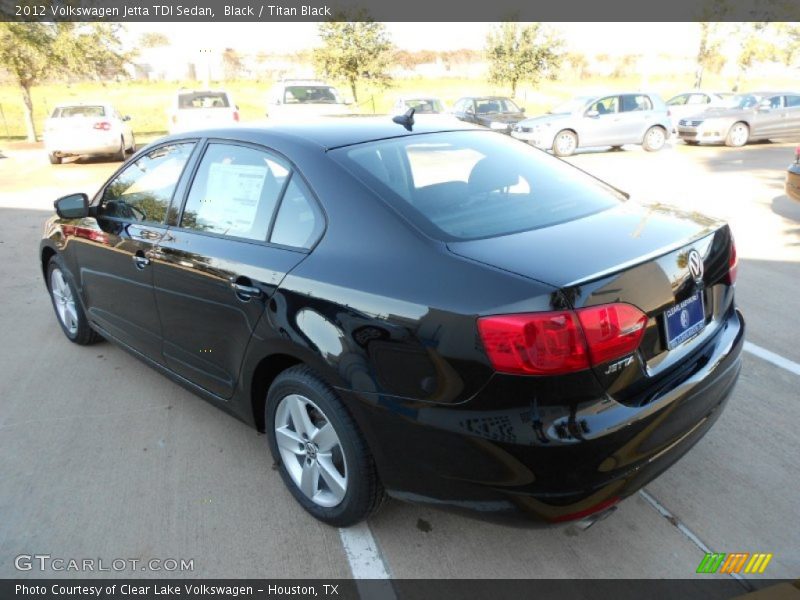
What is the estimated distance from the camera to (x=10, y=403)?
3.89m

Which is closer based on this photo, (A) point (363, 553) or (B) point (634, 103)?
(A) point (363, 553)

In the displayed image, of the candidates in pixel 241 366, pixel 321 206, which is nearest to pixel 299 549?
Answer: pixel 241 366

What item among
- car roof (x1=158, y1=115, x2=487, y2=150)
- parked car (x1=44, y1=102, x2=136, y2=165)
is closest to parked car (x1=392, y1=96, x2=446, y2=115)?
parked car (x1=44, y1=102, x2=136, y2=165)

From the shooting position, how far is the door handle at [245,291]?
2605mm

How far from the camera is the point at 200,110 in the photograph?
15.7 meters

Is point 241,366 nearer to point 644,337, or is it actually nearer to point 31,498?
point 31,498

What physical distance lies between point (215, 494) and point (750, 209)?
8818 mm

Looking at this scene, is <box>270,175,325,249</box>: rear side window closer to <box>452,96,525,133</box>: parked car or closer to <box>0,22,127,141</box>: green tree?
<box>452,96,525,133</box>: parked car

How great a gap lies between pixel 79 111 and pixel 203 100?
348cm

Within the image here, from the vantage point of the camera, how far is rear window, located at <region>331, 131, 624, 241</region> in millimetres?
2428

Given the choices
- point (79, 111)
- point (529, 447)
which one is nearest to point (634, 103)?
point (79, 111)

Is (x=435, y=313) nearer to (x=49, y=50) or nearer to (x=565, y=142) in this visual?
(x=565, y=142)

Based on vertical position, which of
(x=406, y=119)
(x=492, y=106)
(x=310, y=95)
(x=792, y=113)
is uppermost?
(x=310, y=95)

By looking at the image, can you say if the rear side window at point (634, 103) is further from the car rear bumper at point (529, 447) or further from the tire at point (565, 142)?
the car rear bumper at point (529, 447)
